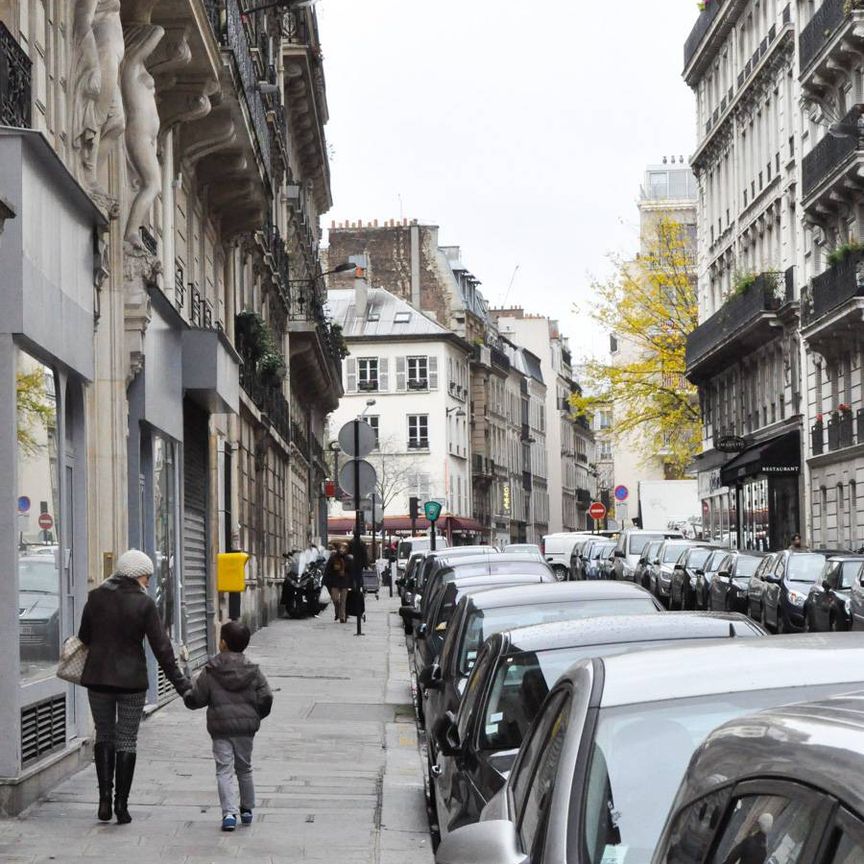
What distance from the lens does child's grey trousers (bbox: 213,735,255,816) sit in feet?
35.8

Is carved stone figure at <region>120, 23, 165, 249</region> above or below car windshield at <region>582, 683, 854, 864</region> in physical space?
above

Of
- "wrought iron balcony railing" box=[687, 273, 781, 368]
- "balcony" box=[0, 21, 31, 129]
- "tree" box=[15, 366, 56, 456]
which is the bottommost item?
"tree" box=[15, 366, 56, 456]

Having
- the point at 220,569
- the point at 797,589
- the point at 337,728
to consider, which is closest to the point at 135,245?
the point at 337,728

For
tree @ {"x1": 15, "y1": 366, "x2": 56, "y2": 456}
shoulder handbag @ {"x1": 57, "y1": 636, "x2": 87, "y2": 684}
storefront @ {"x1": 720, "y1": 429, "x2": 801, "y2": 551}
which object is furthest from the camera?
storefront @ {"x1": 720, "y1": 429, "x2": 801, "y2": 551}

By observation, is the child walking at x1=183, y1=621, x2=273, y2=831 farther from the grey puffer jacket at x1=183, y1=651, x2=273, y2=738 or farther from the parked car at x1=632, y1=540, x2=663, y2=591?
the parked car at x1=632, y1=540, x2=663, y2=591

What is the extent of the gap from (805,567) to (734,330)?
110ft

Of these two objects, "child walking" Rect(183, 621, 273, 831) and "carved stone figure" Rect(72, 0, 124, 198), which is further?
"carved stone figure" Rect(72, 0, 124, 198)

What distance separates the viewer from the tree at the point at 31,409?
1222cm

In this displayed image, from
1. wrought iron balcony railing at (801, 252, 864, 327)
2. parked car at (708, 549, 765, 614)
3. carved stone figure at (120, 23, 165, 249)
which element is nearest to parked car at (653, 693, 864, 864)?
carved stone figure at (120, 23, 165, 249)

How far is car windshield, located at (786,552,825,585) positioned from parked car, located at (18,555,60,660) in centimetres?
1553

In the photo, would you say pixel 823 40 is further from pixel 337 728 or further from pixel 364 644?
pixel 337 728

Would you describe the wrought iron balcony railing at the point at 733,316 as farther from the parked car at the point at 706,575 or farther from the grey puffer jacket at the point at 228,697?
the grey puffer jacket at the point at 228,697

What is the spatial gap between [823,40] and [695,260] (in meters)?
25.3

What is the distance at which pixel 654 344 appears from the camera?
70.8 meters
